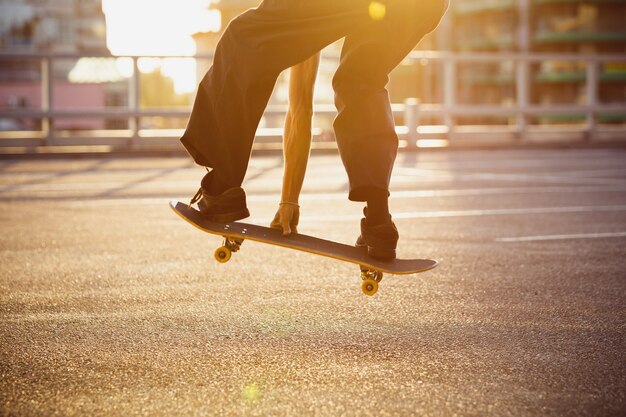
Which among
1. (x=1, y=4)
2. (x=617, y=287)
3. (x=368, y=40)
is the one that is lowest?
(x=617, y=287)

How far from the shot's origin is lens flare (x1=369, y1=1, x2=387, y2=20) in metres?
3.33

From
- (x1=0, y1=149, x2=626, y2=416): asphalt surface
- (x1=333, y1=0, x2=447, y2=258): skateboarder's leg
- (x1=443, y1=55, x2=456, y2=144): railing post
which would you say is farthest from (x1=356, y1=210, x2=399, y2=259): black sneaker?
(x1=443, y1=55, x2=456, y2=144): railing post

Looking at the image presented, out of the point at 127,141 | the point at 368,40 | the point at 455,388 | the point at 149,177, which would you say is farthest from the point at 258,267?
the point at 127,141

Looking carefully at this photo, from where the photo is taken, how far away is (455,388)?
2.55 metres

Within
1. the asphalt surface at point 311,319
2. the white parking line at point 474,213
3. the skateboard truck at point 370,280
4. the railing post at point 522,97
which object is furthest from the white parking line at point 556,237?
the railing post at point 522,97

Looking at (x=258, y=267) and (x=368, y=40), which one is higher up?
(x=368, y=40)

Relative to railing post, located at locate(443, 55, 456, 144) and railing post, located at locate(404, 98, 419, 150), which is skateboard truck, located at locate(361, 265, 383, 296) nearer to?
railing post, located at locate(404, 98, 419, 150)

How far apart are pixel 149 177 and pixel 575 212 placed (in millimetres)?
4609

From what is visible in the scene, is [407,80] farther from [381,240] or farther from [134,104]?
[381,240]

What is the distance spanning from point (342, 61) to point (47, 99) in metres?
12.6

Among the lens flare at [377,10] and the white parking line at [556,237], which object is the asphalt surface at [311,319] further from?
the lens flare at [377,10]

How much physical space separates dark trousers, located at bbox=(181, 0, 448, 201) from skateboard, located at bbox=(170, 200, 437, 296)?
233 mm

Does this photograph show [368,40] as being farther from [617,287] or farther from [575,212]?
[575,212]

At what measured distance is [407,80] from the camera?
91062 millimetres
